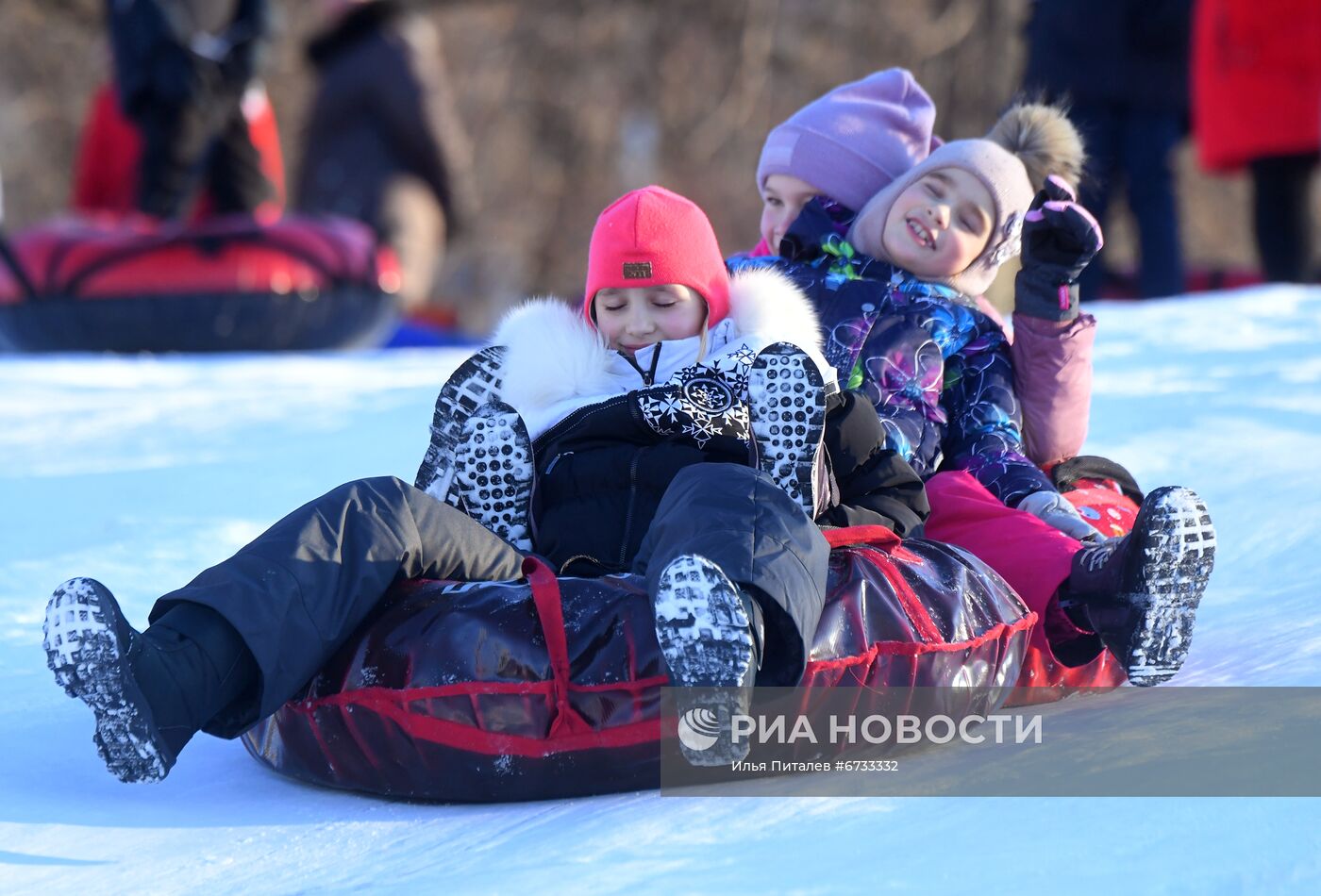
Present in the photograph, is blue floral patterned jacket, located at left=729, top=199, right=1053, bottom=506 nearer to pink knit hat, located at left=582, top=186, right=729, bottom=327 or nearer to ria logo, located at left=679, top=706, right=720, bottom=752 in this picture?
pink knit hat, located at left=582, top=186, right=729, bottom=327

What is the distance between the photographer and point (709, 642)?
1.41 meters

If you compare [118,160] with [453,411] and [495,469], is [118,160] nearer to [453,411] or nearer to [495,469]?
[453,411]

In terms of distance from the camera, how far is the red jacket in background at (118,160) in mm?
6512

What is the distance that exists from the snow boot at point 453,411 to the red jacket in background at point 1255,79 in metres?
3.62

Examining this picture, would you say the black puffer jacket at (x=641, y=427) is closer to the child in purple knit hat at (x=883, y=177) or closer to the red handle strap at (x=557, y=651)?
the red handle strap at (x=557, y=651)

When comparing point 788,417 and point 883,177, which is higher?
point 883,177

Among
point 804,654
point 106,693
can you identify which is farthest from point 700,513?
point 106,693

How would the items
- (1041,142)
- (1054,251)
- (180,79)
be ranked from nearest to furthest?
(1054,251), (1041,142), (180,79)

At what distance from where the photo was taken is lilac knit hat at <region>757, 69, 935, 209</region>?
2.58 metres

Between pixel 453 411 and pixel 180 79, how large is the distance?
434 centimetres

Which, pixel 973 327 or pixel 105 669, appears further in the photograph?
pixel 973 327

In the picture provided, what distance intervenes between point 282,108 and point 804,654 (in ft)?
31.9

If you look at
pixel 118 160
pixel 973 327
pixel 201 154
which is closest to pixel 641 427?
pixel 973 327

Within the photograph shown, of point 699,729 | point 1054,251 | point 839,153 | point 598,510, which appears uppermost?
point 839,153
